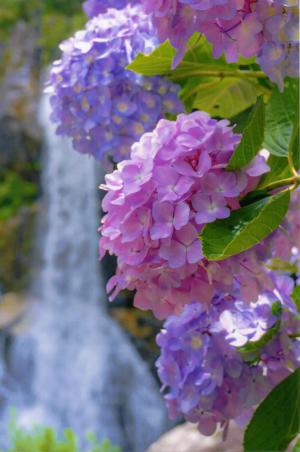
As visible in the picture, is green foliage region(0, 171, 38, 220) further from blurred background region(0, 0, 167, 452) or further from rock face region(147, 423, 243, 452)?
rock face region(147, 423, 243, 452)

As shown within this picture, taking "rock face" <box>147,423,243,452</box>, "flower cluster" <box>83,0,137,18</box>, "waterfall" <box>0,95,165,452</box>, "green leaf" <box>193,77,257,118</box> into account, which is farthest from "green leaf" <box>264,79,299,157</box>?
"waterfall" <box>0,95,165,452</box>

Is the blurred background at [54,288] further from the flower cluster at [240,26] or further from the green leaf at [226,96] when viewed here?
the flower cluster at [240,26]

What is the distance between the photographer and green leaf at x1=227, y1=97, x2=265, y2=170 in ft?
1.24

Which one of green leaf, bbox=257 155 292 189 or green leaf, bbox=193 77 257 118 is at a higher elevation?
green leaf, bbox=257 155 292 189

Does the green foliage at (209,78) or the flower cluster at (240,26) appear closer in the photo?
→ the flower cluster at (240,26)

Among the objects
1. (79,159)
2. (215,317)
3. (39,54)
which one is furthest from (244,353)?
(39,54)

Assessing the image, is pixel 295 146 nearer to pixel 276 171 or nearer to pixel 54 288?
pixel 276 171

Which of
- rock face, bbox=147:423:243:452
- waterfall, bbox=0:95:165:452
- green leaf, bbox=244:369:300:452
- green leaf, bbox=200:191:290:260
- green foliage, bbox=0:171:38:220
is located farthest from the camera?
green foliage, bbox=0:171:38:220

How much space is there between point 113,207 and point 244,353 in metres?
0.16

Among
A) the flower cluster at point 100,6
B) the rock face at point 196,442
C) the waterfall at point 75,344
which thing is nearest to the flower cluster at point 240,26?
the flower cluster at point 100,6

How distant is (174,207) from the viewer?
0.37 metres

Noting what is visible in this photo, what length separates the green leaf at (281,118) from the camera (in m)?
0.43

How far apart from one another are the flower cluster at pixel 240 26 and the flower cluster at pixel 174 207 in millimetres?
42

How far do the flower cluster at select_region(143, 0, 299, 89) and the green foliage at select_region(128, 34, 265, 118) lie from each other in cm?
10
